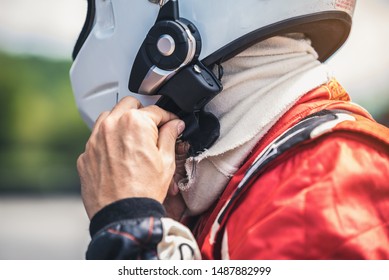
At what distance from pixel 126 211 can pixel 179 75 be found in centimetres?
29

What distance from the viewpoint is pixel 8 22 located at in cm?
368

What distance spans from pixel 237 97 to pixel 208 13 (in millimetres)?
162

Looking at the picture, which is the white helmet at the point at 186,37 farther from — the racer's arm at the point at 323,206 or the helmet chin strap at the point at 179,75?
the racer's arm at the point at 323,206

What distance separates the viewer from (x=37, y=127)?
5.94 m

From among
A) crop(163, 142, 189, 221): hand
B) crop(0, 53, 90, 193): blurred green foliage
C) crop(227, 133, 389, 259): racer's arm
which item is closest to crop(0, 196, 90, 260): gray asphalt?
crop(0, 53, 90, 193): blurred green foliage

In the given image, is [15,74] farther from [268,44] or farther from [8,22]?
[268,44]

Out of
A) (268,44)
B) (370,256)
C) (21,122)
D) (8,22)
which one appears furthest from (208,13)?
(21,122)

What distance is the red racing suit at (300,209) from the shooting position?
2.81ft

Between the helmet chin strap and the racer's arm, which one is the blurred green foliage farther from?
the racer's arm

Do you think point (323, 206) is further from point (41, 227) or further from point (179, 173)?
point (41, 227)

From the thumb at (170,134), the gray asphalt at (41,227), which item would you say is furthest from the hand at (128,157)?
the gray asphalt at (41,227)

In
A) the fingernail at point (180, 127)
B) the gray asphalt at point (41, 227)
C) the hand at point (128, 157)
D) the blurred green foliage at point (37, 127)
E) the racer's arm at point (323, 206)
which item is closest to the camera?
the racer's arm at point (323, 206)

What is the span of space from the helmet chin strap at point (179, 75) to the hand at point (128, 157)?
0.04 metres

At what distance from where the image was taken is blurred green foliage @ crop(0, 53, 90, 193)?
560 centimetres
